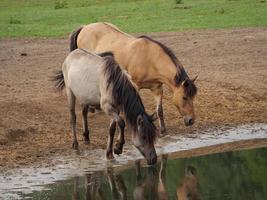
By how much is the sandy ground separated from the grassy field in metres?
1.65

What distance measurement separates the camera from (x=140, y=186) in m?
10.8

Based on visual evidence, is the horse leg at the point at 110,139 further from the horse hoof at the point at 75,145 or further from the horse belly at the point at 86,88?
the horse hoof at the point at 75,145

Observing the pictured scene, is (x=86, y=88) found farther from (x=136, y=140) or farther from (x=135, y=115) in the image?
(x=136, y=140)

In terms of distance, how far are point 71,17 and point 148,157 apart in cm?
1717

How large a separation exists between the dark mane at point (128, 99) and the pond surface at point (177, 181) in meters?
0.60

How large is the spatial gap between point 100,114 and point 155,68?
164cm

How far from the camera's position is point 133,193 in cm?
1038

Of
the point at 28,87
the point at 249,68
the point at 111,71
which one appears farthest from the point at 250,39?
the point at 111,71

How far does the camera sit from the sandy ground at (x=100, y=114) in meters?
13.2

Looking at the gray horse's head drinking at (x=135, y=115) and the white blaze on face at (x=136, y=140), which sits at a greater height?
the gray horse's head drinking at (x=135, y=115)

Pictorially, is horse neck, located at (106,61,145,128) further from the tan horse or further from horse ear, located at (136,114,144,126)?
the tan horse

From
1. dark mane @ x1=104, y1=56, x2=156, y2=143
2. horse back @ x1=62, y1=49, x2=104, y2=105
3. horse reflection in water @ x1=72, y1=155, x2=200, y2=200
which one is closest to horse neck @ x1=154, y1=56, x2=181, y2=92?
horse back @ x1=62, y1=49, x2=104, y2=105

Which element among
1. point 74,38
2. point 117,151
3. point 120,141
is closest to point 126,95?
point 120,141

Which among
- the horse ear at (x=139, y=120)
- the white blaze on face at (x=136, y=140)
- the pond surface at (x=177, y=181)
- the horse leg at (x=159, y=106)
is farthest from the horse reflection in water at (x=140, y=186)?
the horse leg at (x=159, y=106)
